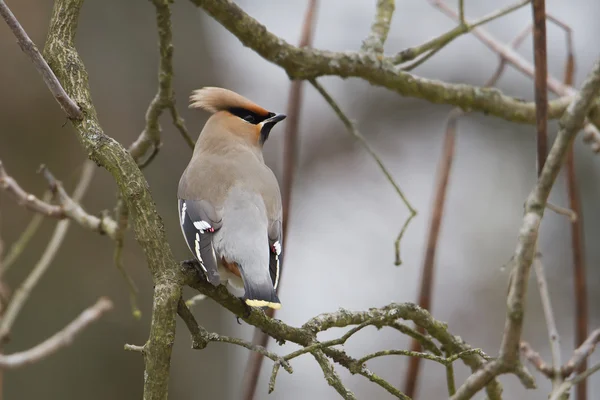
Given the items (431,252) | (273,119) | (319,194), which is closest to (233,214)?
(431,252)

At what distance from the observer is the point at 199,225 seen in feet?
7.78

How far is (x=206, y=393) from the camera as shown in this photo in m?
4.96

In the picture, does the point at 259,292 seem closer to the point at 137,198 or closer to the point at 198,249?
the point at 198,249

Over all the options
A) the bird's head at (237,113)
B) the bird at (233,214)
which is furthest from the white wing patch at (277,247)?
the bird's head at (237,113)

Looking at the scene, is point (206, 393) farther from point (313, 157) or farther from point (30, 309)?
point (313, 157)

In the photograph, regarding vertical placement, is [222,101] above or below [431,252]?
above

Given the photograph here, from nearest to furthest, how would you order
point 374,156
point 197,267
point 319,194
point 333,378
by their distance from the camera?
point 333,378 < point 197,267 < point 374,156 < point 319,194

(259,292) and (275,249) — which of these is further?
(275,249)

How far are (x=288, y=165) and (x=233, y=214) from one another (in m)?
0.24

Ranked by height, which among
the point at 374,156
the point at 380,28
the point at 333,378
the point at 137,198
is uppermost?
the point at 380,28

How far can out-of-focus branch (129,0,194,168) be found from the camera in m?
2.31

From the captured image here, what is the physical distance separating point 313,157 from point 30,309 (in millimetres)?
2945

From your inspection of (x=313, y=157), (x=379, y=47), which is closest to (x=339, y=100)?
(x=313, y=157)

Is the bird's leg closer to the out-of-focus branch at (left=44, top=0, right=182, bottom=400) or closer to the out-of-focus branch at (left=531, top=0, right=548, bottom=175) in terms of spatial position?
the out-of-focus branch at (left=44, top=0, right=182, bottom=400)
